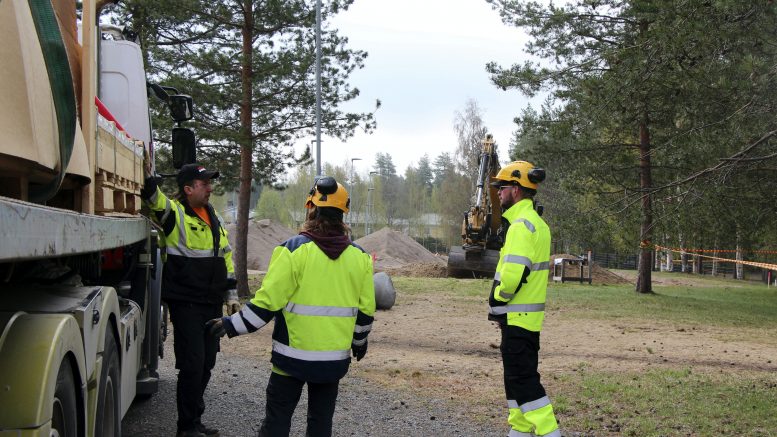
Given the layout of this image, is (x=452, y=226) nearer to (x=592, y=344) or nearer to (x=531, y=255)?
(x=592, y=344)

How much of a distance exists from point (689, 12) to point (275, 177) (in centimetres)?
1338

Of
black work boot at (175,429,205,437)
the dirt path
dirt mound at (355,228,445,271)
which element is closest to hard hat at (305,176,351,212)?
black work boot at (175,429,205,437)

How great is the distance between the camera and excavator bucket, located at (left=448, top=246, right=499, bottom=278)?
2902 cm

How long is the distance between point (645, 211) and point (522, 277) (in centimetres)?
1050

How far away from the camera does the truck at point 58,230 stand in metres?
2.26

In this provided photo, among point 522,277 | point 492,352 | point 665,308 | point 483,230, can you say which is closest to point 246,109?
point 492,352

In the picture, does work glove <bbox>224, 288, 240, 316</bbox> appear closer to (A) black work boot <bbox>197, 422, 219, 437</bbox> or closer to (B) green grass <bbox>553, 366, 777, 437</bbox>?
(A) black work boot <bbox>197, 422, 219, 437</bbox>

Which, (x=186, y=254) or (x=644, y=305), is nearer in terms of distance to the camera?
(x=186, y=254)

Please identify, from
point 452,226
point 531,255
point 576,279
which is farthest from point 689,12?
point 452,226

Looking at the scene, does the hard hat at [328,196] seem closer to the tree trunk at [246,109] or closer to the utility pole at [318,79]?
the utility pole at [318,79]

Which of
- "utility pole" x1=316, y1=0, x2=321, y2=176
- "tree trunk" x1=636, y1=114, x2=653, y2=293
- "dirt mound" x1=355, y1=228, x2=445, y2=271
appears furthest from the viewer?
"dirt mound" x1=355, y1=228, x2=445, y2=271

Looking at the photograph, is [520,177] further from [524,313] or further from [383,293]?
[383,293]

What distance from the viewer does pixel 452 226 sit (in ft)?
240

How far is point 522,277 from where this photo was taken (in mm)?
5484
